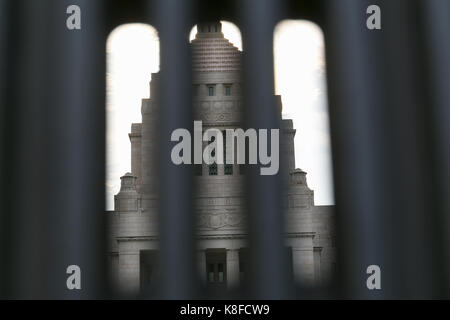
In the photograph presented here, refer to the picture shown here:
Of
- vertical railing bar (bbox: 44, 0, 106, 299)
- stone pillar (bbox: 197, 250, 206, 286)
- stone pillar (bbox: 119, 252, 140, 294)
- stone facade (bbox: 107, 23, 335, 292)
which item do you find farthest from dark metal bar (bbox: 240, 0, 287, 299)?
vertical railing bar (bbox: 44, 0, 106, 299)

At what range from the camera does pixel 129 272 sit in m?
1.96

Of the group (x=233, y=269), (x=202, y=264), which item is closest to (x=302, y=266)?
(x=233, y=269)

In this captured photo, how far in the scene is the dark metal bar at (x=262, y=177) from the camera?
6.10ft

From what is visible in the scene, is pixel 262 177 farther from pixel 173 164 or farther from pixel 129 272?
pixel 129 272

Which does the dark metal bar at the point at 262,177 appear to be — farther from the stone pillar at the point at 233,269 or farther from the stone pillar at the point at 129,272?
the stone pillar at the point at 129,272

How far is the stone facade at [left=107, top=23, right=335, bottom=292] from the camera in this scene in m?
1.95

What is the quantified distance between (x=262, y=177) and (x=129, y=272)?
0.56 meters

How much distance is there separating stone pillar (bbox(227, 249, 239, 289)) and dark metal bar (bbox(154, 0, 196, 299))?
15 cm
